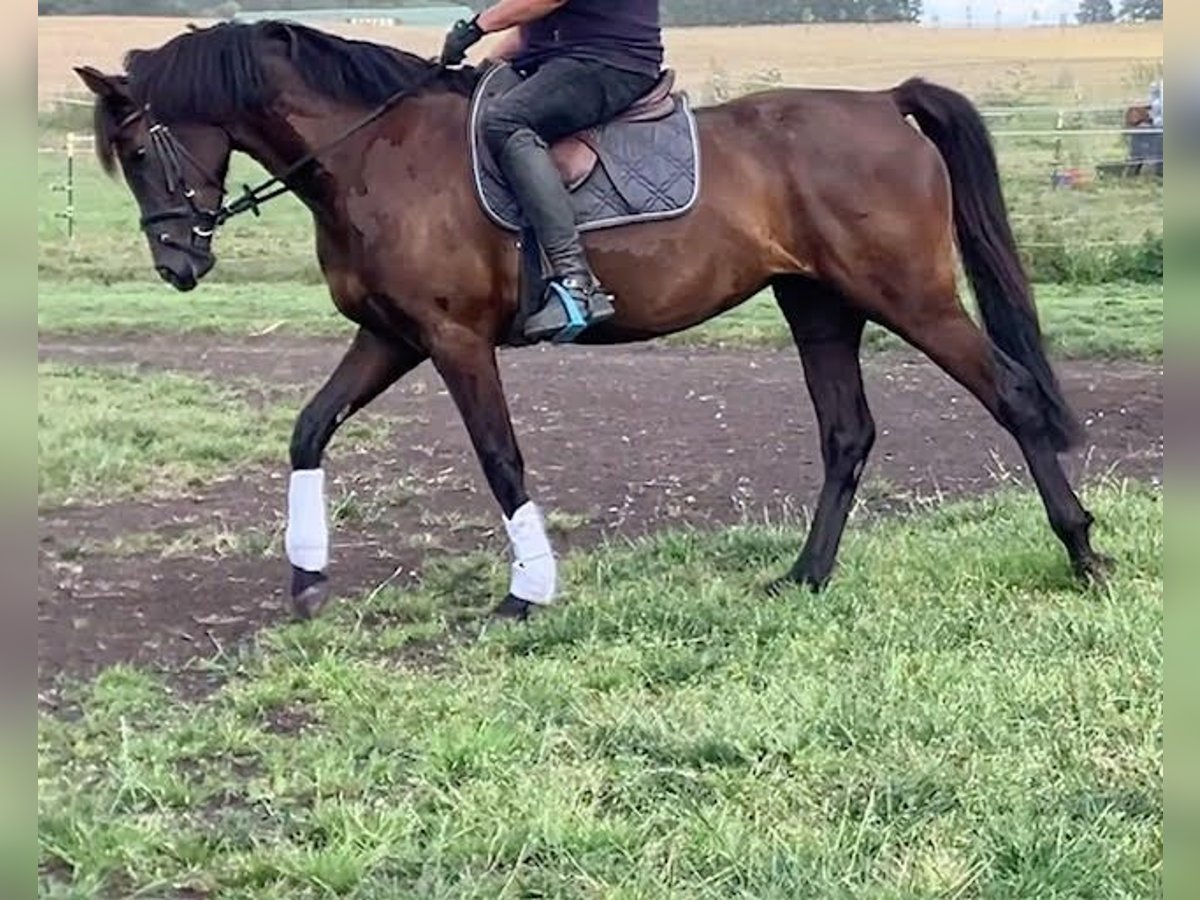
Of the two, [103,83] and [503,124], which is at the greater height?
[103,83]

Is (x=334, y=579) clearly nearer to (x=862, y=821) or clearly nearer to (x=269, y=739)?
(x=269, y=739)

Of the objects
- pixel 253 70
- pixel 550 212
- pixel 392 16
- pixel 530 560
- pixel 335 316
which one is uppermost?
pixel 392 16

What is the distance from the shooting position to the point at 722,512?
7.27 m

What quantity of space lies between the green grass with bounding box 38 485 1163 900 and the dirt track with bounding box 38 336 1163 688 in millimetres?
650

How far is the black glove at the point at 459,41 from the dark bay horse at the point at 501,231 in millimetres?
80

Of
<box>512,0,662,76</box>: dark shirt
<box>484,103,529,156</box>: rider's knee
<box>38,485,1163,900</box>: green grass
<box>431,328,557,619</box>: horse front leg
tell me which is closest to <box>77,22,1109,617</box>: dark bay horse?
<box>431,328,557,619</box>: horse front leg

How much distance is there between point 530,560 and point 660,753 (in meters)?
1.72

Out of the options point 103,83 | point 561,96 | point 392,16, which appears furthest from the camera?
point 392,16

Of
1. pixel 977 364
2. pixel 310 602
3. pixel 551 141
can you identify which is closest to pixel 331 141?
pixel 551 141

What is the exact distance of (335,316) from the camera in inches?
558

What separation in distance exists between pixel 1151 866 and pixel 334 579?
371cm

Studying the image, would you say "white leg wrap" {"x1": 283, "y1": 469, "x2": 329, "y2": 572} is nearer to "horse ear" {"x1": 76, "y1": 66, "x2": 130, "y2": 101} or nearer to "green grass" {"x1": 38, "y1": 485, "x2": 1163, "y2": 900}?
"green grass" {"x1": 38, "y1": 485, "x2": 1163, "y2": 900}

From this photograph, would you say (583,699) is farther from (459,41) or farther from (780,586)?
(459,41)

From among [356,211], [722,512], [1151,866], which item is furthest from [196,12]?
[1151,866]
